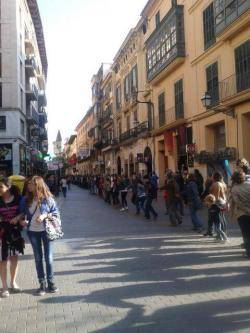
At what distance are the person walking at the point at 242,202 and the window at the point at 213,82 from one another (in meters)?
14.6

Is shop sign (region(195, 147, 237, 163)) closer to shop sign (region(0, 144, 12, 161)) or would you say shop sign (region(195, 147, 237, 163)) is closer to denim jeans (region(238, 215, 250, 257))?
denim jeans (region(238, 215, 250, 257))

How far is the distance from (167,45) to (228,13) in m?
9.08

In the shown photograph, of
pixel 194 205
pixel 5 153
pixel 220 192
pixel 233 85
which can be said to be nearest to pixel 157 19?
pixel 233 85

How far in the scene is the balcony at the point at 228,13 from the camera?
19.7 metres

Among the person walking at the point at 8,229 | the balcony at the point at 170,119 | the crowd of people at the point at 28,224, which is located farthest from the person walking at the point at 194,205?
the balcony at the point at 170,119

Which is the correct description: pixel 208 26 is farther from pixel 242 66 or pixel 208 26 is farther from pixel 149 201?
pixel 149 201

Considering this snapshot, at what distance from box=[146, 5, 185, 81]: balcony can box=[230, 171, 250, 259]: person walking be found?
2009cm

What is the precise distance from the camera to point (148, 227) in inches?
567

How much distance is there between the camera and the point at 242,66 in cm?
2072

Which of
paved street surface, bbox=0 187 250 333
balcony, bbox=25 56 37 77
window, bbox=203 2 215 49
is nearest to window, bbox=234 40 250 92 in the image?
window, bbox=203 2 215 49

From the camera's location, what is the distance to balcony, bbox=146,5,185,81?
28000 millimetres

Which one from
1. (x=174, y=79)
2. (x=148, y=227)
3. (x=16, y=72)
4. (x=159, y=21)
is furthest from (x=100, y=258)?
(x=16, y=72)

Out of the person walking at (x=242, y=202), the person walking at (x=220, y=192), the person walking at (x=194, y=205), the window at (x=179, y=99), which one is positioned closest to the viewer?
the person walking at (x=242, y=202)

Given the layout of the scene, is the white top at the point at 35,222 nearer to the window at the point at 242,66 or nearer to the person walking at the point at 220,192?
the person walking at the point at 220,192
